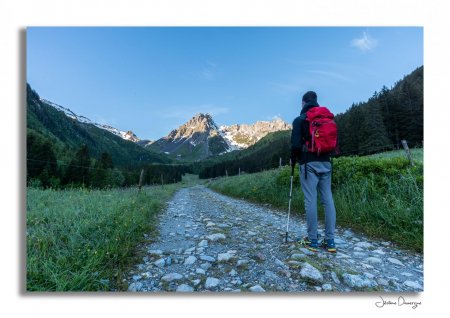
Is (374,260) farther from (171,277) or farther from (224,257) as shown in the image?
(171,277)

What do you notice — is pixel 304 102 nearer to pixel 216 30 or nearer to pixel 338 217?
pixel 216 30

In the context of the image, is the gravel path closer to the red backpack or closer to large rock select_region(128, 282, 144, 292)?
large rock select_region(128, 282, 144, 292)

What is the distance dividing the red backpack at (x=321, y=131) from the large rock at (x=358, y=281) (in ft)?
6.11

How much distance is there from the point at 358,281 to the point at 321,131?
2.18 m

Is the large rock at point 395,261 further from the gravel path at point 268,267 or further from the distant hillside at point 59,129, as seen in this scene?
the distant hillside at point 59,129

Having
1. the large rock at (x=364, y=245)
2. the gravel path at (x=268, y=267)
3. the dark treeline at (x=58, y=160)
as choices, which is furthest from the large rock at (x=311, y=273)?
the dark treeline at (x=58, y=160)

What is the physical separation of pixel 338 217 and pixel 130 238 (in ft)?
16.7

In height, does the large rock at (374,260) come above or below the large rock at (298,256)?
below

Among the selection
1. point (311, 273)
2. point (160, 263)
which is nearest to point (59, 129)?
point (160, 263)

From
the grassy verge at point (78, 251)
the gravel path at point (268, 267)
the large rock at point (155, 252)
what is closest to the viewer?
the grassy verge at point (78, 251)

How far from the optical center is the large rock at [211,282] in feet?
7.98

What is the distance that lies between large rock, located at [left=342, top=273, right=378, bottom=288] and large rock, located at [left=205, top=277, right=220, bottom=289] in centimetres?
153

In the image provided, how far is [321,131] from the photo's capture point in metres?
3.58

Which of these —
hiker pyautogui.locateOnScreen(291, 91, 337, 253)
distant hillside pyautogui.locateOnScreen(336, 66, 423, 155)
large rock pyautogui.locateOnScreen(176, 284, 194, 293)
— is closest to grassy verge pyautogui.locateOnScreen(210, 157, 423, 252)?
hiker pyautogui.locateOnScreen(291, 91, 337, 253)
